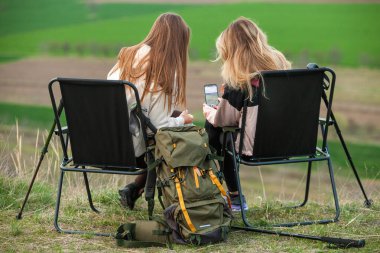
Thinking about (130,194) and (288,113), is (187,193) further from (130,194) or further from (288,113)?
(130,194)

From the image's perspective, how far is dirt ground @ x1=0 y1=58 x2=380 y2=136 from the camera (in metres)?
25.1

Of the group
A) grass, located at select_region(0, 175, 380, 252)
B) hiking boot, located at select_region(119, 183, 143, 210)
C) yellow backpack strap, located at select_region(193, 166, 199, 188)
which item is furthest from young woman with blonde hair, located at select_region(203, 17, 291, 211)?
hiking boot, located at select_region(119, 183, 143, 210)

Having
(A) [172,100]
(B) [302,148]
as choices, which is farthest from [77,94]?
(B) [302,148]

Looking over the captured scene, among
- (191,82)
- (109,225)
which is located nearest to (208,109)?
(109,225)

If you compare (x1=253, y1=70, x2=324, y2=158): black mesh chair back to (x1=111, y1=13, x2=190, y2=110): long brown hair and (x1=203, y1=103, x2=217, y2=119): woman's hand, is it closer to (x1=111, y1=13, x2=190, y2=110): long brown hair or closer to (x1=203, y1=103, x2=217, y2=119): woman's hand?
(x1=203, y1=103, x2=217, y2=119): woman's hand

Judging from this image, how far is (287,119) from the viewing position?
4.30m

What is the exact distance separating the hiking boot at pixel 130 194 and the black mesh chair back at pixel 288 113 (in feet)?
2.88

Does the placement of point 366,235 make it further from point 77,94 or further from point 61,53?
point 61,53

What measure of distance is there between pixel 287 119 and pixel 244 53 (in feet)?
1.51

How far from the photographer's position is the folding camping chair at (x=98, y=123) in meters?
4.04

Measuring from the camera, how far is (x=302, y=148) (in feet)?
14.5

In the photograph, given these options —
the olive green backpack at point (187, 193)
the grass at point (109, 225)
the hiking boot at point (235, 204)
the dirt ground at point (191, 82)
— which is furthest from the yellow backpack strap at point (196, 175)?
the dirt ground at point (191, 82)

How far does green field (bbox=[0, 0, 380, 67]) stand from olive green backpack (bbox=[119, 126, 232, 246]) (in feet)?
85.2

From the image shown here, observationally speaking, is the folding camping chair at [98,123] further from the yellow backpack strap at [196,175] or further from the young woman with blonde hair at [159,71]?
the yellow backpack strap at [196,175]
